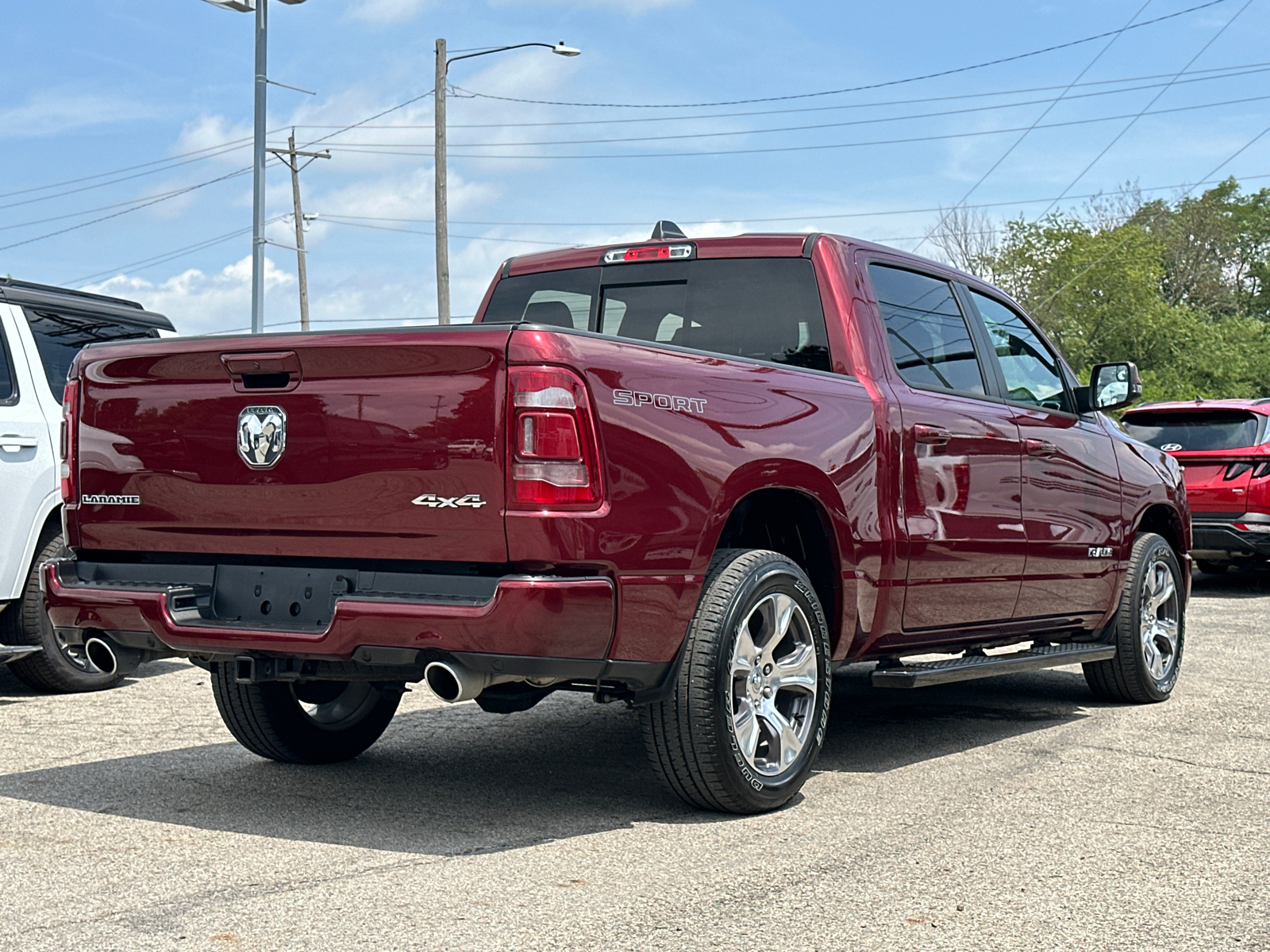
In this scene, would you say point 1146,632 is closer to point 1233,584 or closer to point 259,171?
point 1233,584

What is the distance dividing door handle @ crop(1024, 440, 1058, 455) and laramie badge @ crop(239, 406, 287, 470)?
3391 mm

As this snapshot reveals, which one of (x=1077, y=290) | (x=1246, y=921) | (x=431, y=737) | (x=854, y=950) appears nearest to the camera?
(x=854, y=950)

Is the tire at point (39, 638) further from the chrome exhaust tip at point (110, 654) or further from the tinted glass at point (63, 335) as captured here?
the chrome exhaust tip at point (110, 654)

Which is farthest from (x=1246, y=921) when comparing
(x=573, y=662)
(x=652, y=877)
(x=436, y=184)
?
(x=436, y=184)

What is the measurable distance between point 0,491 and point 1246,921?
19.5 feet

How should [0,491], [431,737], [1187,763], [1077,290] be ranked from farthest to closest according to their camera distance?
[1077,290], [0,491], [431,737], [1187,763]

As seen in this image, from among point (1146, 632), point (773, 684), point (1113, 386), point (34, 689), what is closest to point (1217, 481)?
point (1146, 632)

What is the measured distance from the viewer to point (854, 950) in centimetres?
348

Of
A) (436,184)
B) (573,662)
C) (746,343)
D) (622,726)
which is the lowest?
(622,726)

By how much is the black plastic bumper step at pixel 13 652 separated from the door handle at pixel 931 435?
14.4 feet

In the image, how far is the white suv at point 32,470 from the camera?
7359mm

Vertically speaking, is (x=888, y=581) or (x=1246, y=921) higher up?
(x=888, y=581)

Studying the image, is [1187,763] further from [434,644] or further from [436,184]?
[436,184]

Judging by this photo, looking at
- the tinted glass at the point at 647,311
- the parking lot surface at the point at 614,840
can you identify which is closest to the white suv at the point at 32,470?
the parking lot surface at the point at 614,840
